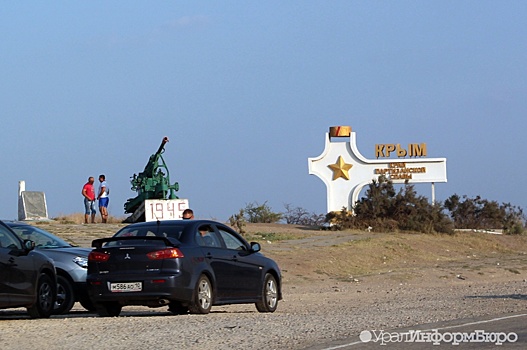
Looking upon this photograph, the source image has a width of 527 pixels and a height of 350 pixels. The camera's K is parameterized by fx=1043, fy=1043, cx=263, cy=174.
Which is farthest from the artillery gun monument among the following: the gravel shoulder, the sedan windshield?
the sedan windshield

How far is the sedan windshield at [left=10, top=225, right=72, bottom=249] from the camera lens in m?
18.2

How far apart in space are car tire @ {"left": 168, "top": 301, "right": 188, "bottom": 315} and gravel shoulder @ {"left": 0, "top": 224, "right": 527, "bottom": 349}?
10.4 inches

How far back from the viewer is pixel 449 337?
12.6 m

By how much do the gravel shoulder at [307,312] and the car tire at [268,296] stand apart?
46 cm

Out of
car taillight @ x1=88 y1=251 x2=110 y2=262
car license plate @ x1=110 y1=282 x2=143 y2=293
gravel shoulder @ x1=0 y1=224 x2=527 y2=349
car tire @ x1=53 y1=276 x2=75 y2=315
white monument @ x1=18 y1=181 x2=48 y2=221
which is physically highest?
white monument @ x1=18 y1=181 x2=48 y2=221

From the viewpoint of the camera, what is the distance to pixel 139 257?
52.4ft

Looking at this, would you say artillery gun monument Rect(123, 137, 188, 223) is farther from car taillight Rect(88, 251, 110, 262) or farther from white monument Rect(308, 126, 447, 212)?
car taillight Rect(88, 251, 110, 262)

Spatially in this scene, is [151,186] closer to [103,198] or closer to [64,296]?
[103,198]

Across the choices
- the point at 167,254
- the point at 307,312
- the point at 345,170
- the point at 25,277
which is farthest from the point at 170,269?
the point at 345,170

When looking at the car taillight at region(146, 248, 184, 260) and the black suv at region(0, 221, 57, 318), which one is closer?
the black suv at region(0, 221, 57, 318)

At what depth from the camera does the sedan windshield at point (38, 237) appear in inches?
717

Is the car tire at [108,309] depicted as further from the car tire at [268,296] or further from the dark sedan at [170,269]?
the car tire at [268,296]

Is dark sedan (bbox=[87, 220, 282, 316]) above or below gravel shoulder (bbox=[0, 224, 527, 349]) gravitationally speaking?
above

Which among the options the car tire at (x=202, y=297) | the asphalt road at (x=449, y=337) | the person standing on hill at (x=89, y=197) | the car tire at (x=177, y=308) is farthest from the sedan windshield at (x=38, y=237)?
the person standing on hill at (x=89, y=197)
